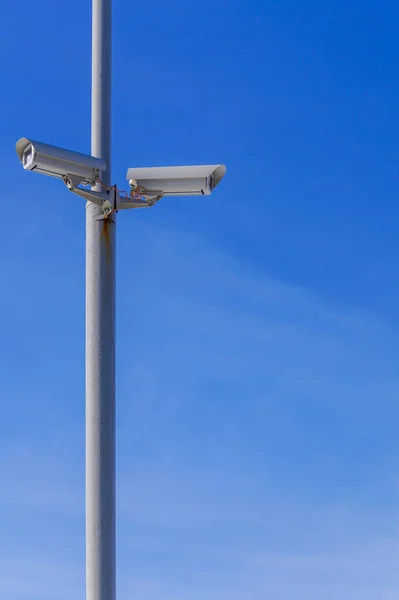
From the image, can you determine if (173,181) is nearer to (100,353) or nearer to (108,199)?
(108,199)

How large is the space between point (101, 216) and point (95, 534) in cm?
195

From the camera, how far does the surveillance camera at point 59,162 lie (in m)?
5.66

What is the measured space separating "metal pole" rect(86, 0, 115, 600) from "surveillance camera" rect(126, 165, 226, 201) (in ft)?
0.77

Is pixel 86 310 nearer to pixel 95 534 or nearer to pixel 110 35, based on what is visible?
pixel 95 534

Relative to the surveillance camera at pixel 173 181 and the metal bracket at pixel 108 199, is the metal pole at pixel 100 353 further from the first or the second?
the surveillance camera at pixel 173 181

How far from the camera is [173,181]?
6.12m

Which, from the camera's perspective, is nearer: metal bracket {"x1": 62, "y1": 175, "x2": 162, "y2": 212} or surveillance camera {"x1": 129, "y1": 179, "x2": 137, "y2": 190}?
metal bracket {"x1": 62, "y1": 175, "x2": 162, "y2": 212}

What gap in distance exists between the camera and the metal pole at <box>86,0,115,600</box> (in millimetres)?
5477

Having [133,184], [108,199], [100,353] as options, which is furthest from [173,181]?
[100,353]

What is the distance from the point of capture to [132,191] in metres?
6.15

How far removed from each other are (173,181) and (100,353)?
4.02 feet

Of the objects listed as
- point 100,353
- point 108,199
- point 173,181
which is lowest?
point 100,353

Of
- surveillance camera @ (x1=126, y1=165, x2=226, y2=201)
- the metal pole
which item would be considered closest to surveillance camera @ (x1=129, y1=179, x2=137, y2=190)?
surveillance camera @ (x1=126, y1=165, x2=226, y2=201)

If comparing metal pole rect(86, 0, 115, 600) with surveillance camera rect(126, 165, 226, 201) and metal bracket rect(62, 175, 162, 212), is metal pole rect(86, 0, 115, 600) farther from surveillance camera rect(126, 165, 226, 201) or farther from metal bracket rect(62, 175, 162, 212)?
surveillance camera rect(126, 165, 226, 201)
